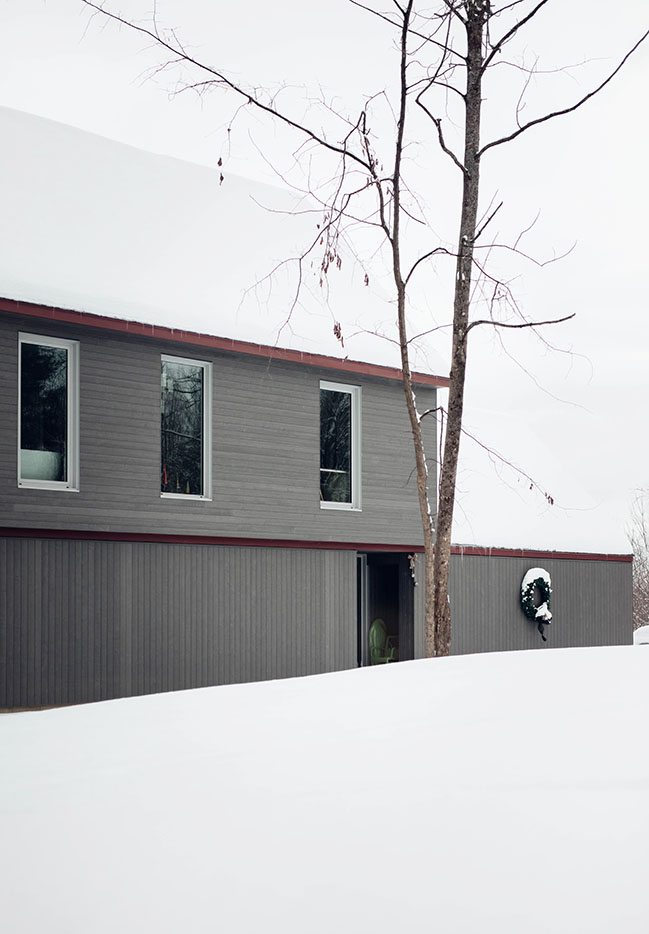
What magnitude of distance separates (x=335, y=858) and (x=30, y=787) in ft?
5.56

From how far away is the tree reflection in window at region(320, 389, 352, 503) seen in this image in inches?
624

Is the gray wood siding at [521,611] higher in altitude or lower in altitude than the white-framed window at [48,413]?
lower

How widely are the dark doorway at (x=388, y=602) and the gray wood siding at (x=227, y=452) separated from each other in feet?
2.92

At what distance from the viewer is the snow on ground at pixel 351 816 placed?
3.15 meters

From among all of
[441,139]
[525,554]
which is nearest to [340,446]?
[525,554]

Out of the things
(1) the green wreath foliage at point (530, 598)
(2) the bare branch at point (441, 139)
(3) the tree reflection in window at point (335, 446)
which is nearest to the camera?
(2) the bare branch at point (441, 139)

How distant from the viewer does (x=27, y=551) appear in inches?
493

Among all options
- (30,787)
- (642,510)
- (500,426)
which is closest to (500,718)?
(30,787)

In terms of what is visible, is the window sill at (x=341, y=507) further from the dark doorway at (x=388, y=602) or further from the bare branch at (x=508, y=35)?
the bare branch at (x=508, y=35)

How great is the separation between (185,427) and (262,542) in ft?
6.50

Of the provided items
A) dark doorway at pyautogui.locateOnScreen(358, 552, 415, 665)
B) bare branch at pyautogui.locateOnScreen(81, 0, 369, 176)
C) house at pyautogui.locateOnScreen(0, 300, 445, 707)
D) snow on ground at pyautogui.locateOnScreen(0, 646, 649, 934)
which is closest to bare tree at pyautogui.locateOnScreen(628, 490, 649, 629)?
dark doorway at pyautogui.locateOnScreen(358, 552, 415, 665)

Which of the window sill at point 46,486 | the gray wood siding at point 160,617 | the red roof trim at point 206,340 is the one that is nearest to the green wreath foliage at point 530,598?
the gray wood siding at point 160,617

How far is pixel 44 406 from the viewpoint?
12.8 m

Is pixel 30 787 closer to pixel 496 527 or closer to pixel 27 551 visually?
pixel 27 551
